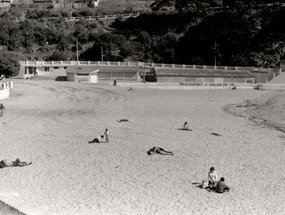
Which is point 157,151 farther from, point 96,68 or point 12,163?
point 96,68

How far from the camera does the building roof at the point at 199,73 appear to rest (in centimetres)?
5988

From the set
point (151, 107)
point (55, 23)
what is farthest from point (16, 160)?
point (55, 23)

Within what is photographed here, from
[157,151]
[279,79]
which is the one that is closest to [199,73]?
[279,79]

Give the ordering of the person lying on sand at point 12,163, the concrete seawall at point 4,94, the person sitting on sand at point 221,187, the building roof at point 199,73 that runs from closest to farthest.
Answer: the person sitting on sand at point 221,187, the person lying on sand at point 12,163, the concrete seawall at point 4,94, the building roof at point 199,73

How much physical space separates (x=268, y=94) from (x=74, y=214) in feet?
128

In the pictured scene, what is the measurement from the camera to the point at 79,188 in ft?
51.7

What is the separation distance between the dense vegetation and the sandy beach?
3680 cm

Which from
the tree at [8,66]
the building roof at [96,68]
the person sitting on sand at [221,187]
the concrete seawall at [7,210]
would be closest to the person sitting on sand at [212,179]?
the person sitting on sand at [221,187]

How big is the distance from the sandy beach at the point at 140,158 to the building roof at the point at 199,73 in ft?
70.2

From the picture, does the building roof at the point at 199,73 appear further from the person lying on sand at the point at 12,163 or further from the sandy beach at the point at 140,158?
the person lying on sand at the point at 12,163

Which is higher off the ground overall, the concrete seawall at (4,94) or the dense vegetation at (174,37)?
the dense vegetation at (174,37)

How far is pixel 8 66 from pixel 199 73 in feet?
75.3

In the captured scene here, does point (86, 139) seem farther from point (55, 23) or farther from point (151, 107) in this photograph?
point (55, 23)

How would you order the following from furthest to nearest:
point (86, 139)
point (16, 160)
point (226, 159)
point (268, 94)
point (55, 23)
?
point (55, 23) < point (268, 94) < point (86, 139) < point (226, 159) < point (16, 160)
